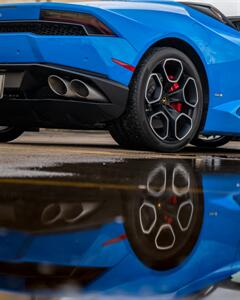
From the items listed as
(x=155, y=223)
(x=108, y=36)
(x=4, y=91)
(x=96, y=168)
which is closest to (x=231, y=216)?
(x=155, y=223)

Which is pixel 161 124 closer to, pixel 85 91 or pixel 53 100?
pixel 85 91

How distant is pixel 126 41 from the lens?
216 inches

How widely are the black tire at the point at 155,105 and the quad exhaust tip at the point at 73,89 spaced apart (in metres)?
0.27

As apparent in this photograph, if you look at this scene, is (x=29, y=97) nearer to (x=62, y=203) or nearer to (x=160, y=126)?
(x=160, y=126)

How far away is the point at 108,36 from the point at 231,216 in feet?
9.70

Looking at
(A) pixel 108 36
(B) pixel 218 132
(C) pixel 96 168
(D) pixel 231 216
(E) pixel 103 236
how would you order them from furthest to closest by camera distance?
(B) pixel 218 132 → (A) pixel 108 36 → (C) pixel 96 168 → (D) pixel 231 216 → (E) pixel 103 236

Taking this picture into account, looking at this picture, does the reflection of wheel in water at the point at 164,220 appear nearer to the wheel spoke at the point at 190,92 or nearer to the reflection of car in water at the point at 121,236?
the reflection of car in water at the point at 121,236

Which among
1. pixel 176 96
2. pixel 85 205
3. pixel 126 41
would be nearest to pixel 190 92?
pixel 176 96

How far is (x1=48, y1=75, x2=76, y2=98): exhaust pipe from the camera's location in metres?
5.44

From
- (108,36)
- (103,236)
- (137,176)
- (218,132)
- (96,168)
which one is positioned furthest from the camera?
(218,132)

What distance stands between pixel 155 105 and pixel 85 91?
2.04ft

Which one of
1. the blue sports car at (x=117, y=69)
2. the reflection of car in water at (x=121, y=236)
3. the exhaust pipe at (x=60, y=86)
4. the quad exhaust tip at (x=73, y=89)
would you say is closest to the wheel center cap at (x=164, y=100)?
the blue sports car at (x=117, y=69)

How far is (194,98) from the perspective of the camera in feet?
19.7

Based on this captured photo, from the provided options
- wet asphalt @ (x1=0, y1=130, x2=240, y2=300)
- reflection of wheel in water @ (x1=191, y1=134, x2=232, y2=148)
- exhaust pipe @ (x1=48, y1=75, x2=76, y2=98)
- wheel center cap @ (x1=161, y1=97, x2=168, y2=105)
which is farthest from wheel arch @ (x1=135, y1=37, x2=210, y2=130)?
reflection of wheel in water @ (x1=191, y1=134, x2=232, y2=148)
